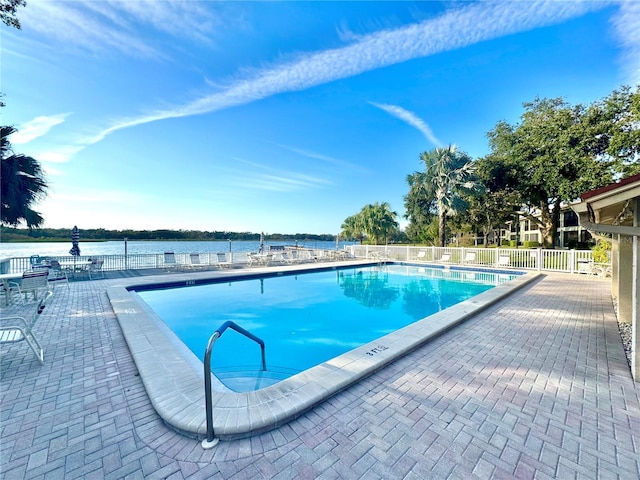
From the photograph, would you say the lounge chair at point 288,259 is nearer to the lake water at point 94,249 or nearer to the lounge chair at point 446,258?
the lake water at point 94,249

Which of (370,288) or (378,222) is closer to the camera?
(370,288)

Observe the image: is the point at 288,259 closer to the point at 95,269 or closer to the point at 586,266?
the point at 95,269

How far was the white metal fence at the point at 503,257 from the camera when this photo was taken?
11203 mm

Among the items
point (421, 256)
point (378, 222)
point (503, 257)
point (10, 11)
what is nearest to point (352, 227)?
point (378, 222)

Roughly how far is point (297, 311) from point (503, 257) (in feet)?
36.8

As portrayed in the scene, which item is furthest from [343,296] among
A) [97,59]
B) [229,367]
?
[97,59]

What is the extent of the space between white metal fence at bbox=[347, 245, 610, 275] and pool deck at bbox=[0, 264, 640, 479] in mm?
9504

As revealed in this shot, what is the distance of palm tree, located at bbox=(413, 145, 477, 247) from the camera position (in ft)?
55.1

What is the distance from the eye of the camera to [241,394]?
2.65m

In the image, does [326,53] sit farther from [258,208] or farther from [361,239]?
[361,239]

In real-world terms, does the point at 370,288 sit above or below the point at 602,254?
below

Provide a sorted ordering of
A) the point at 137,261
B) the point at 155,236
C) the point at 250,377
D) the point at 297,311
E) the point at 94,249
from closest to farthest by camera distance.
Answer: the point at 250,377 < the point at 297,311 < the point at 137,261 < the point at 94,249 < the point at 155,236

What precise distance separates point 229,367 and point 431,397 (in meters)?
3.08

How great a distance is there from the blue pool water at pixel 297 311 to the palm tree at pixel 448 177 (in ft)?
18.2
